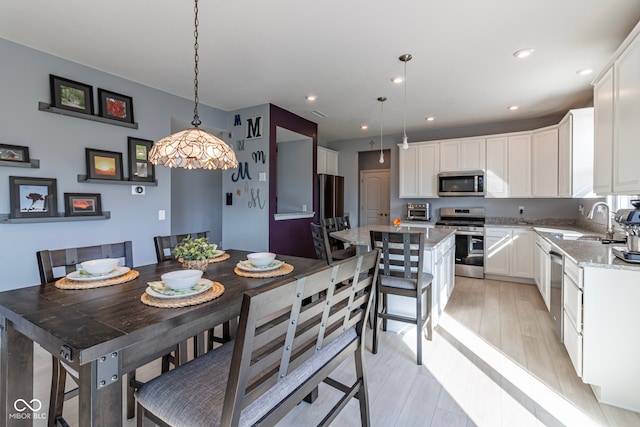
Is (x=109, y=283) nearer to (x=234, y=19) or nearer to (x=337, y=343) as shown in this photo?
(x=337, y=343)

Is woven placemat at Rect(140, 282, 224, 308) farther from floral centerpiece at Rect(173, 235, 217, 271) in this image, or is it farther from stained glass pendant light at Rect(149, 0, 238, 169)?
stained glass pendant light at Rect(149, 0, 238, 169)

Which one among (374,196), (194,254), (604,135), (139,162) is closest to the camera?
(194,254)

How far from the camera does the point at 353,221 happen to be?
21.6 feet

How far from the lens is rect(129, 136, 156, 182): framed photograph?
3.26 m

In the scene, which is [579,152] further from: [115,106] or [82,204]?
[82,204]

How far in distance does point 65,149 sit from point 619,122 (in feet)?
15.0

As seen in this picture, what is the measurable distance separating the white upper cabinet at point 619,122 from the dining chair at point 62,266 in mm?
3162

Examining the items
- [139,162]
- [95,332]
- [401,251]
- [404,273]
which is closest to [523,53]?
[401,251]

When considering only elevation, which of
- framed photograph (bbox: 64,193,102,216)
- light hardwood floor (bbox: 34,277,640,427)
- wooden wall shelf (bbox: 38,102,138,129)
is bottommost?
light hardwood floor (bbox: 34,277,640,427)

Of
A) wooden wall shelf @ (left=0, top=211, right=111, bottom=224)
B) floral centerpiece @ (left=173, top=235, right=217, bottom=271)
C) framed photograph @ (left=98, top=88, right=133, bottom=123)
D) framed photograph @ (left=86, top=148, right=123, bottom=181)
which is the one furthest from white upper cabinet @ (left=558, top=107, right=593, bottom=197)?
wooden wall shelf @ (left=0, top=211, right=111, bottom=224)

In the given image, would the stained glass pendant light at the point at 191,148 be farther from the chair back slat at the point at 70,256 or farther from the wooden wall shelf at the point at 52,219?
the wooden wall shelf at the point at 52,219

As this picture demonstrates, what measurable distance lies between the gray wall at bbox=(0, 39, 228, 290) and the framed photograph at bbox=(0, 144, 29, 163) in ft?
0.16

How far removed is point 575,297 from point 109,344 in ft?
8.61

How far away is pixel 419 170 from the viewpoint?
5.36m
